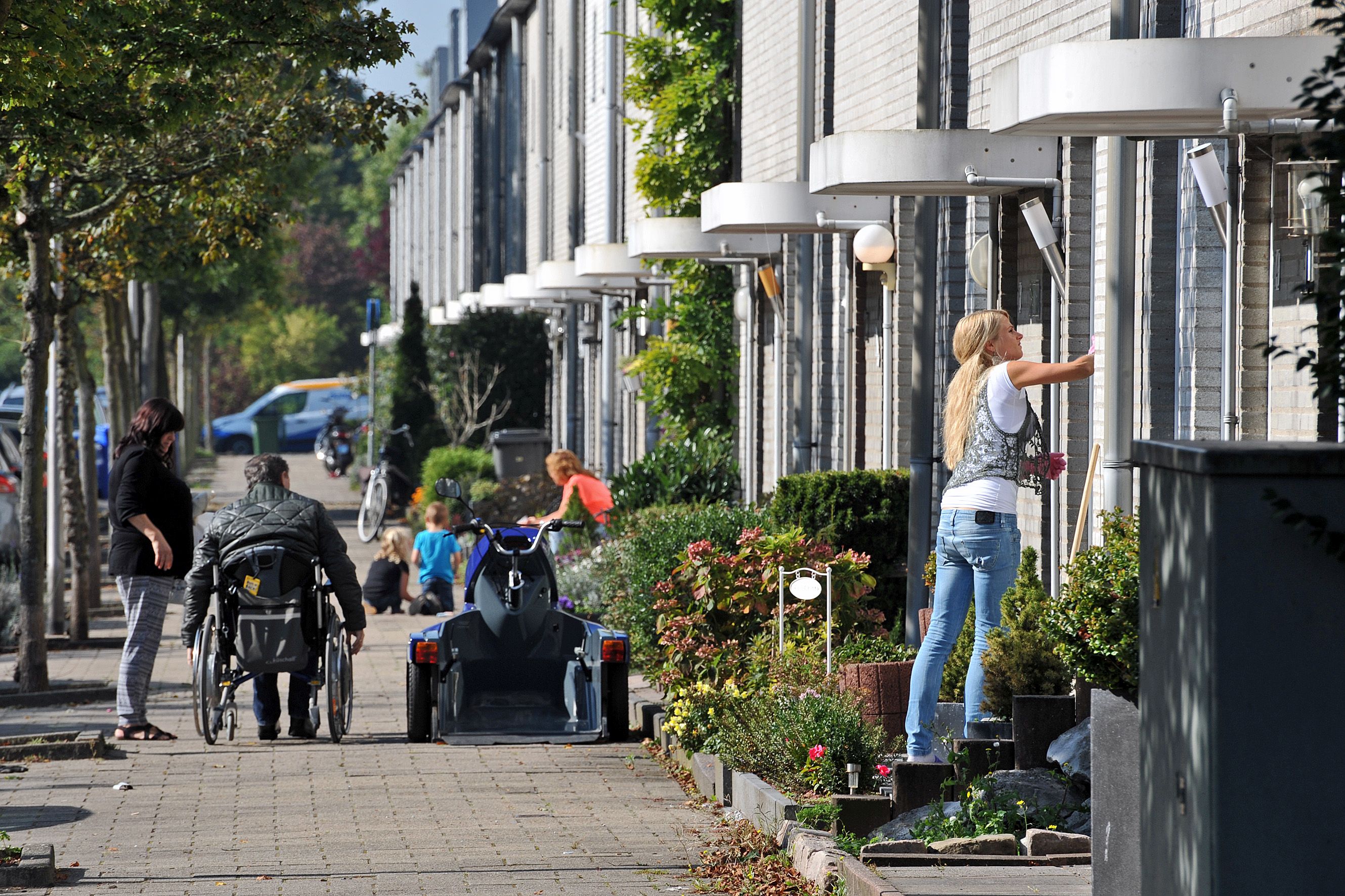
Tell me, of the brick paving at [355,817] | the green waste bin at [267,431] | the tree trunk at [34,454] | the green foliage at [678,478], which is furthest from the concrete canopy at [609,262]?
the green waste bin at [267,431]

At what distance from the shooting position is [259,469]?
9930 millimetres

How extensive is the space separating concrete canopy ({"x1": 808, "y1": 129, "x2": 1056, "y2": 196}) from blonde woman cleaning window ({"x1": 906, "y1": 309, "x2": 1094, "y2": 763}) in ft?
6.12

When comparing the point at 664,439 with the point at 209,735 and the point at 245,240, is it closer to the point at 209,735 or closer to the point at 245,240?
the point at 245,240

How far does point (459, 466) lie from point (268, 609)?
19.7 metres

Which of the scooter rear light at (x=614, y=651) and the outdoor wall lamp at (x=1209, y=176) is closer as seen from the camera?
the outdoor wall lamp at (x=1209, y=176)

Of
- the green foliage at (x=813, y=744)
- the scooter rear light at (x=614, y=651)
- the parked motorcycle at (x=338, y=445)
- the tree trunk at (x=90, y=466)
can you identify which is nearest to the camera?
the green foliage at (x=813, y=744)

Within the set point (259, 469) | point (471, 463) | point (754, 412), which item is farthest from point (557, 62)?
point (259, 469)

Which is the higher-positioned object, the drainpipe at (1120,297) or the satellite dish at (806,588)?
the drainpipe at (1120,297)

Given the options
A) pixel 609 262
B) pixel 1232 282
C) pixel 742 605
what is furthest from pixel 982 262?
pixel 609 262

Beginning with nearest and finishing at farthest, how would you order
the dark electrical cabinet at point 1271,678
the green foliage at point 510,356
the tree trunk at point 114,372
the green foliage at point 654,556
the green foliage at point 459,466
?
the dark electrical cabinet at point 1271,678 → the green foliage at point 654,556 → the tree trunk at point 114,372 → the green foliage at point 459,466 → the green foliage at point 510,356

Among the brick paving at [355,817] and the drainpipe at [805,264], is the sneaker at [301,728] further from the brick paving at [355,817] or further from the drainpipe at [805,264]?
the drainpipe at [805,264]

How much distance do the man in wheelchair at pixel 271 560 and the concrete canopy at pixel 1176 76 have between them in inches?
183

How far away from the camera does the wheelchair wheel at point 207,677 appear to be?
9336 millimetres

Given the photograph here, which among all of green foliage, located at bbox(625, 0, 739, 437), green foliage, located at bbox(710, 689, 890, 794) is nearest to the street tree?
green foliage, located at bbox(710, 689, 890, 794)
